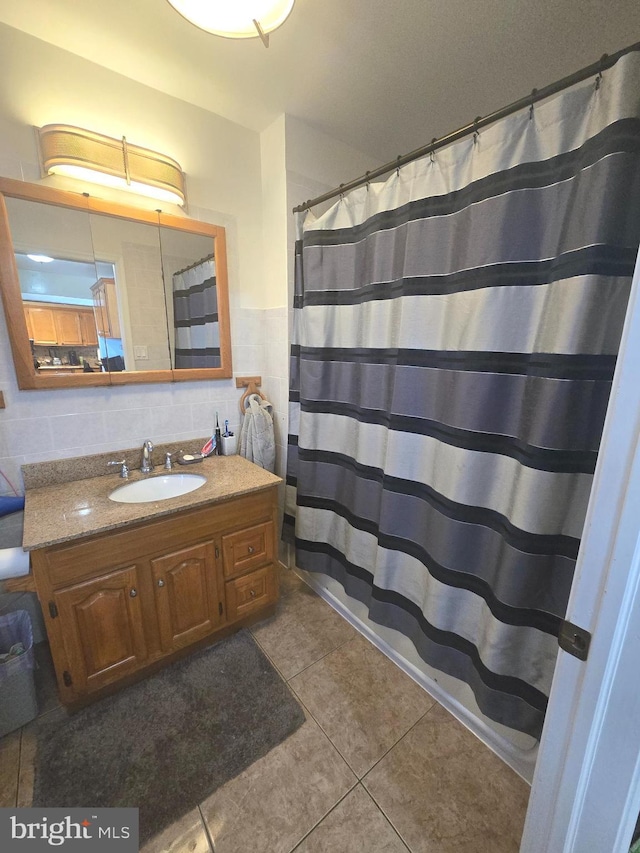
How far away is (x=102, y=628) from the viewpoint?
1.25 meters

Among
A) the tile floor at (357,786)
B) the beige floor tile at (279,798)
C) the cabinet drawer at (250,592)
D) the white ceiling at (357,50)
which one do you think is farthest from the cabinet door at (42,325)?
the beige floor tile at (279,798)

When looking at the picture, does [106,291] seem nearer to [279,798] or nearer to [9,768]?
[9,768]

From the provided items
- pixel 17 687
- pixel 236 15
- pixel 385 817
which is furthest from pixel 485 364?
pixel 17 687

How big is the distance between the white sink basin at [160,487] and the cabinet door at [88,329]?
2.16 ft

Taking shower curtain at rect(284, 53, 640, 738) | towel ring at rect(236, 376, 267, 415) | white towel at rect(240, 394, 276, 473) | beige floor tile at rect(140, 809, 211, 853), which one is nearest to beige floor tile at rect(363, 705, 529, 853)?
shower curtain at rect(284, 53, 640, 738)

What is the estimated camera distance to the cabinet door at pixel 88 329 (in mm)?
1438

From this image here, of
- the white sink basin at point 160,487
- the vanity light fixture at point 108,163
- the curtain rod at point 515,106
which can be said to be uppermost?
the vanity light fixture at point 108,163

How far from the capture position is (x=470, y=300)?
1.05 metres

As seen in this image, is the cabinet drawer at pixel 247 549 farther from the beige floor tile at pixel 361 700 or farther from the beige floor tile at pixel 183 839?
the beige floor tile at pixel 183 839

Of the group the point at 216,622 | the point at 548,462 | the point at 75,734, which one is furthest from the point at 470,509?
the point at 75,734

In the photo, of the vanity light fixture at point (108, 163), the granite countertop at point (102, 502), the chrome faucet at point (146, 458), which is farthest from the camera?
the chrome faucet at point (146, 458)

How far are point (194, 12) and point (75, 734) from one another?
2.37m

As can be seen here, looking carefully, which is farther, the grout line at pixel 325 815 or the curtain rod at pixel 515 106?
the grout line at pixel 325 815

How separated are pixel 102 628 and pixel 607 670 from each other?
1514 millimetres
